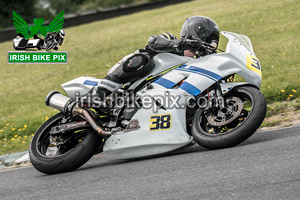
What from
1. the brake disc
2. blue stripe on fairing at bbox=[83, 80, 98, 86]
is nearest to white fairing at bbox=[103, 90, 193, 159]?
the brake disc

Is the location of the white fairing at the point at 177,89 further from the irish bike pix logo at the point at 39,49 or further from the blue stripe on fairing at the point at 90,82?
the irish bike pix logo at the point at 39,49

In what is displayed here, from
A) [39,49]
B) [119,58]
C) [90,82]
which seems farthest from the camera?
[39,49]

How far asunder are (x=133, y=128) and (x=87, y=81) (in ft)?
3.04

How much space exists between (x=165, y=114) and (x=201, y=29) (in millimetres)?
1139

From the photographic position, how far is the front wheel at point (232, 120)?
472cm

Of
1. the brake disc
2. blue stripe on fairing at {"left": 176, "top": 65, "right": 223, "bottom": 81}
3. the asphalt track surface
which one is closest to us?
the asphalt track surface

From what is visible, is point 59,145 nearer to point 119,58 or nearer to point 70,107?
point 70,107

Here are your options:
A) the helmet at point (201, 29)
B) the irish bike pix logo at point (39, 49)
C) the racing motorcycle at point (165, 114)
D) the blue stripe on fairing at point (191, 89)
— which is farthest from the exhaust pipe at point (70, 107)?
the irish bike pix logo at point (39, 49)

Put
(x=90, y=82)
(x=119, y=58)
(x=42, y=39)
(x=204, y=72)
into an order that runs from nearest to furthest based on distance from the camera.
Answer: (x=204, y=72), (x=90, y=82), (x=119, y=58), (x=42, y=39)

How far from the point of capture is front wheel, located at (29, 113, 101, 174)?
17.4ft

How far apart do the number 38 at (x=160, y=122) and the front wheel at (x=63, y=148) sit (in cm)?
68

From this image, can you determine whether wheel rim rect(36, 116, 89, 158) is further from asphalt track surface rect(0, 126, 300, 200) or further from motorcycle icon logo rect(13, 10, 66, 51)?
motorcycle icon logo rect(13, 10, 66, 51)

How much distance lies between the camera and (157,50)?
217 inches

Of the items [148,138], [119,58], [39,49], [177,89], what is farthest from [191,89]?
[39,49]
